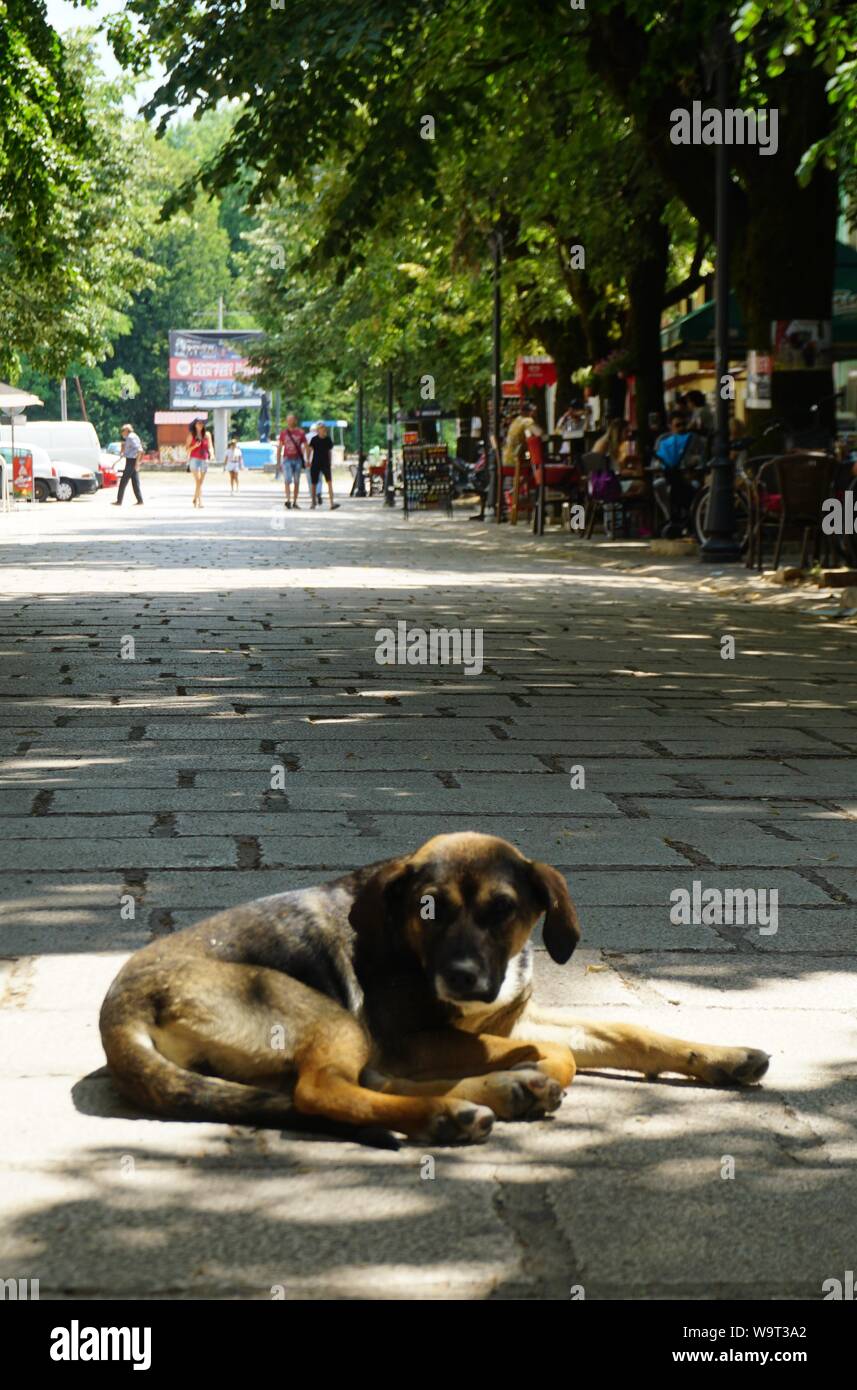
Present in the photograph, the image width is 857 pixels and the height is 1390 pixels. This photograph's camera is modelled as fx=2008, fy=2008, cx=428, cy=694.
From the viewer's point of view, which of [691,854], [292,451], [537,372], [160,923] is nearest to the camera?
[160,923]

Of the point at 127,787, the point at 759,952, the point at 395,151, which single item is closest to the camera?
the point at 759,952

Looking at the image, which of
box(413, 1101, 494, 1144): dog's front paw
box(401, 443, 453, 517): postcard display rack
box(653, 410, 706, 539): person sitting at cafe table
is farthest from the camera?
box(401, 443, 453, 517): postcard display rack

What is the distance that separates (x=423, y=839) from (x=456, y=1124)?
9.28ft

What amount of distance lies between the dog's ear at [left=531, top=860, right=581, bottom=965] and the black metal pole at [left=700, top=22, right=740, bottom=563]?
16.1 m

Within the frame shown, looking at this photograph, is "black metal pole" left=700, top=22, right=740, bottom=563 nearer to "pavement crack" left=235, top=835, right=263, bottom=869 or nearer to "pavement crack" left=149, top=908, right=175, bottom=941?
"pavement crack" left=235, top=835, right=263, bottom=869

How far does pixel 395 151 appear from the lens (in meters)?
18.2

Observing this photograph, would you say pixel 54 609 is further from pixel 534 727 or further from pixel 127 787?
pixel 127 787

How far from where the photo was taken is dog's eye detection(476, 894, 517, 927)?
374 centimetres


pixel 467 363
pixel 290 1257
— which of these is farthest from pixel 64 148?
pixel 467 363

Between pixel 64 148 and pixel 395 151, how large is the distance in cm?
499

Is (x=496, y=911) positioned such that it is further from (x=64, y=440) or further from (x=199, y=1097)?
(x=64, y=440)

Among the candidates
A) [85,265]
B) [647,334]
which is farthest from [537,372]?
[85,265]

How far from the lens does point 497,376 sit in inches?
1374

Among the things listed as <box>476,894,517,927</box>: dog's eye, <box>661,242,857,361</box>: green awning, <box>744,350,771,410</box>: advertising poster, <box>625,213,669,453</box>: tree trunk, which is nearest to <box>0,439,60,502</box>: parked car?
<box>625,213,669,453</box>: tree trunk
